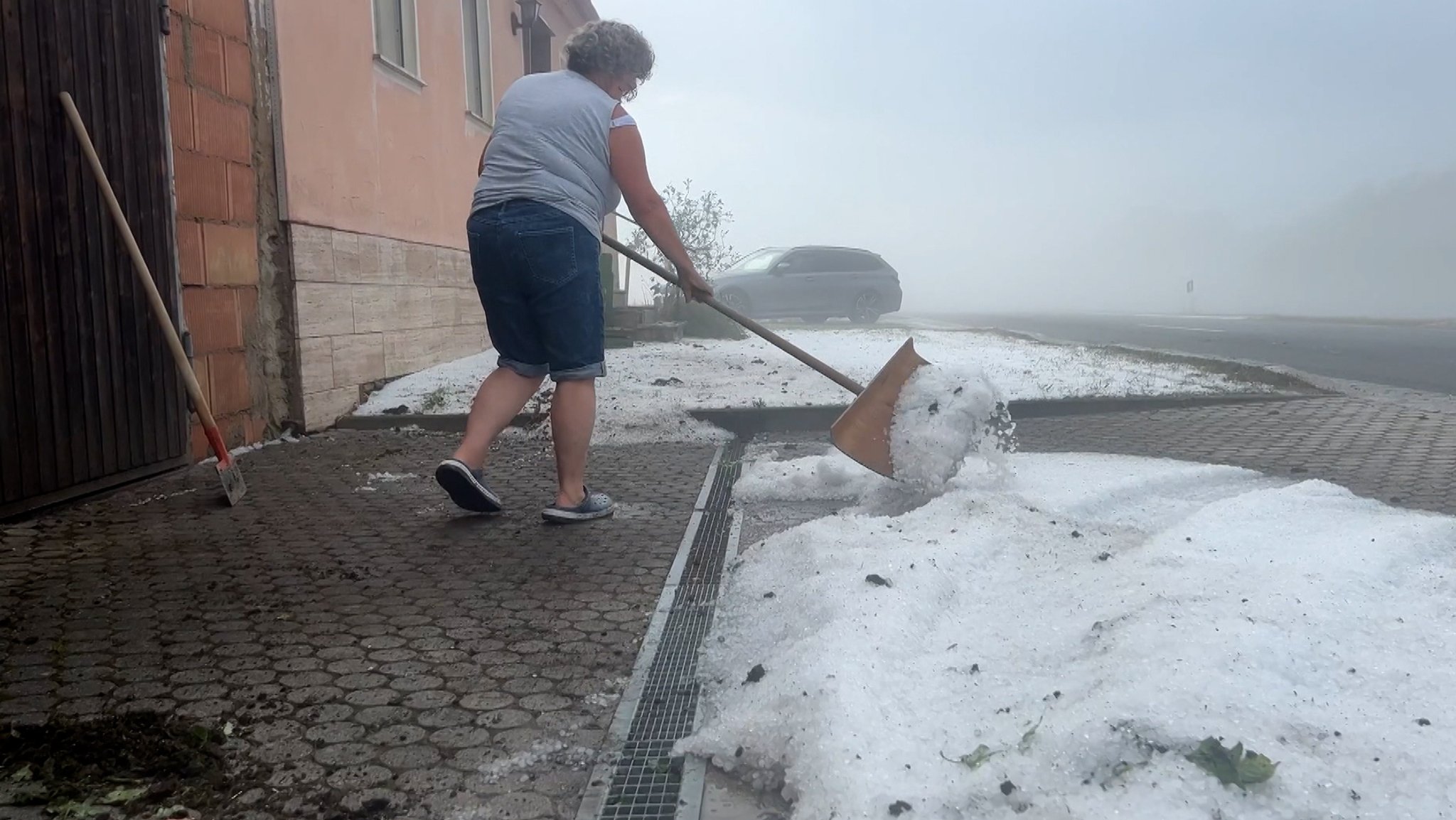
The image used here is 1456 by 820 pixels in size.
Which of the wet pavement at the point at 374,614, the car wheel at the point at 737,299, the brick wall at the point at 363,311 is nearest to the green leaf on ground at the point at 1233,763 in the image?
the wet pavement at the point at 374,614

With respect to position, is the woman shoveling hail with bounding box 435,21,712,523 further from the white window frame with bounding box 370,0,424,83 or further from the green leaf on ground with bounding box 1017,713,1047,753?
the white window frame with bounding box 370,0,424,83

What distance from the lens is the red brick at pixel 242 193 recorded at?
5.09 m

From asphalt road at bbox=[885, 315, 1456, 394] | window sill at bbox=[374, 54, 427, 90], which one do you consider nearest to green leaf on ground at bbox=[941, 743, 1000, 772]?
window sill at bbox=[374, 54, 427, 90]

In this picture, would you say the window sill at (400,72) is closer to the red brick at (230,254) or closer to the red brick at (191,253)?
the red brick at (230,254)

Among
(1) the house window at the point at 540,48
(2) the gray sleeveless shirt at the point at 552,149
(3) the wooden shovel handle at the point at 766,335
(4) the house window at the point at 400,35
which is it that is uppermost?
(1) the house window at the point at 540,48

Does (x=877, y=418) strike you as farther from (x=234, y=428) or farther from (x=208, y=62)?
(x=208, y=62)

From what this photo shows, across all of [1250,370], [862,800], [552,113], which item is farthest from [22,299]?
[1250,370]

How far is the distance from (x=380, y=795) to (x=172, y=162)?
147 inches

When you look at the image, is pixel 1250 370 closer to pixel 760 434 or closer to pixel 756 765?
pixel 760 434

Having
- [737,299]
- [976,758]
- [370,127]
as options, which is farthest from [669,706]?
[737,299]

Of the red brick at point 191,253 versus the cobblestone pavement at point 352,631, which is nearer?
the cobblestone pavement at point 352,631

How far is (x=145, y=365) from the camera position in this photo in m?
4.45

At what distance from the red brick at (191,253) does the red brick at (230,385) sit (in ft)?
1.18

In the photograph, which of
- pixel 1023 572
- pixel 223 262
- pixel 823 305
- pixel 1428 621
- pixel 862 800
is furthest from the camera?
pixel 823 305
